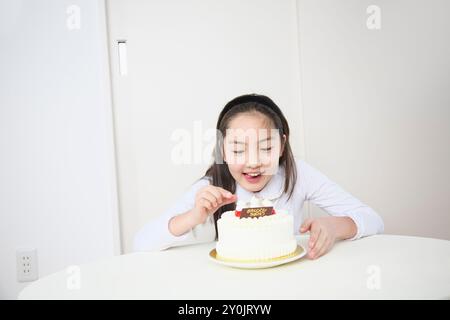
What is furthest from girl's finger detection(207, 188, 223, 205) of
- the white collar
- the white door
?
the white door

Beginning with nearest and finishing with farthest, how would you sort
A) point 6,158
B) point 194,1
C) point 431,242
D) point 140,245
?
1. point 431,242
2. point 140,245
3. point 6,158
4. point 194,1

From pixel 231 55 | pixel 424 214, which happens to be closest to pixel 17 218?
pixel 231 55

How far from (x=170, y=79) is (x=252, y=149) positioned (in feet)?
2.05

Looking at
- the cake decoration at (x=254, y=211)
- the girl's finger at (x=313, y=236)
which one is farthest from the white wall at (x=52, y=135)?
the girl's finger at (x=313, y=236)

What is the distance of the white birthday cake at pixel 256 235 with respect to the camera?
32.7 inches

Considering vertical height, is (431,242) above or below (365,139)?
below

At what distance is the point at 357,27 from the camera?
1.78 m

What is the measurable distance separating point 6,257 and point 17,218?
6.2 inches

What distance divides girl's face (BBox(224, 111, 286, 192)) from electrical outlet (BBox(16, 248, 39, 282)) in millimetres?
892

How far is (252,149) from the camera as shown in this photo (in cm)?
118

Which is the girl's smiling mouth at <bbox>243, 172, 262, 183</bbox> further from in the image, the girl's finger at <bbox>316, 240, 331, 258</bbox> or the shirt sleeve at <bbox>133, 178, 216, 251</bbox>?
the girl's finger at <bbox>316, 240, 331, 258</bbox>

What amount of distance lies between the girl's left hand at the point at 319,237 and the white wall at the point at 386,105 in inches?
33.6

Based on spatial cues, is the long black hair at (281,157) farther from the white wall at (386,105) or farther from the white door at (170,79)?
the white wall at (386,105)

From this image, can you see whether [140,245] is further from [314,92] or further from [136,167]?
[314,92]
